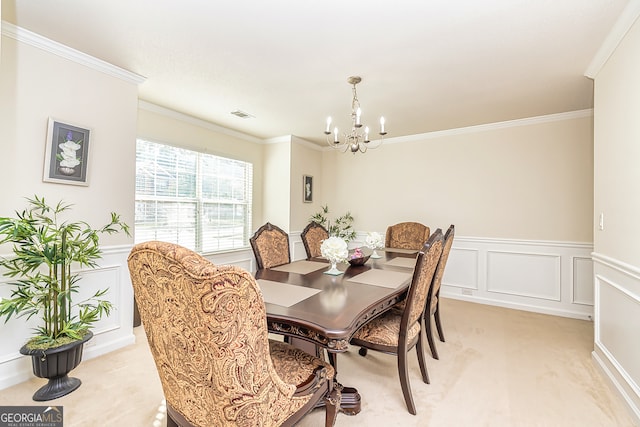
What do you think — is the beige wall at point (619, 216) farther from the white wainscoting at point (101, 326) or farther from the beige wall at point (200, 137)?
the beige wall at point (200, 137)

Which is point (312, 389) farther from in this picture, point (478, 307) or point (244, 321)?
point (478, 307)

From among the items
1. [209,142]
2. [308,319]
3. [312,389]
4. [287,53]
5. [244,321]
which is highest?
[287,53]

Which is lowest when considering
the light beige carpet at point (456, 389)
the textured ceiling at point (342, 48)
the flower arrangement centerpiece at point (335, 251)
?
the light beige carpet at point (456, 389)

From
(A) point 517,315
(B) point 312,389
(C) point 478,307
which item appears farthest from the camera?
(C) point 478,307

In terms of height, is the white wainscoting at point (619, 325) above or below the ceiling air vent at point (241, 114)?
below

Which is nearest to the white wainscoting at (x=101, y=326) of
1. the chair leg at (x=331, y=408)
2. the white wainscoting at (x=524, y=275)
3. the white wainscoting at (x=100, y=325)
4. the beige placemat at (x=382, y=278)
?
the white wainscoting at (x=100, y=325)

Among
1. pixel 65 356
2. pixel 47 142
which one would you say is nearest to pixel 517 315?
pixel 65 356

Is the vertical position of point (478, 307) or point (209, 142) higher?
point (209, 142)

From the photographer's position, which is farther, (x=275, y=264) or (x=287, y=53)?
(x=275, y=264)

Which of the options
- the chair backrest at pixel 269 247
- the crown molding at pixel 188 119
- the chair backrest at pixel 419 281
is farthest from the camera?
the crown molding at pixel 188 119

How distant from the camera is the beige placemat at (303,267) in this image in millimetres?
2346

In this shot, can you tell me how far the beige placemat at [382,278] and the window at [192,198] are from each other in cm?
258

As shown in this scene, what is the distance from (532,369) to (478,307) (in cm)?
155

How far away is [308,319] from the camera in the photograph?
1.37m
